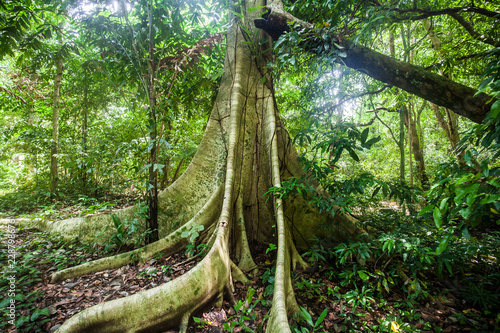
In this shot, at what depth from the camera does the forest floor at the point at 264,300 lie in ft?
5.78

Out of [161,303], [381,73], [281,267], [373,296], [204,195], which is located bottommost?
[373,296]

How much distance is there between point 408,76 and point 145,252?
13.2 feet

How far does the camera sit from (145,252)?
2.54 m

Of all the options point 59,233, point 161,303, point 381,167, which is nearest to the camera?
point 161,303

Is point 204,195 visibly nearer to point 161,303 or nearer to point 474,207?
point 161,303

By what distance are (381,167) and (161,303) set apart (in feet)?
31.8

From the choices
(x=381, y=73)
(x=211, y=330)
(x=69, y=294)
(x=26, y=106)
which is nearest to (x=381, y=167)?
(x=381, y=73)

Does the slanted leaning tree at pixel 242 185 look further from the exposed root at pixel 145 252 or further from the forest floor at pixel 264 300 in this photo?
the forest floor at pixel 264 300

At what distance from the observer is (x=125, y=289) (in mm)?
2143

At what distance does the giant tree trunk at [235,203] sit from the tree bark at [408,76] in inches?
39.1

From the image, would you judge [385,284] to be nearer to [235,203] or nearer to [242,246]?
[242,246]

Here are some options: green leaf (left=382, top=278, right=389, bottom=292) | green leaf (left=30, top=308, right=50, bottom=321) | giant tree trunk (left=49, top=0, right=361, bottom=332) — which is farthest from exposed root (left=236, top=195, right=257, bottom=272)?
green leaf (left=30, top=308, right=50, bottom=321)

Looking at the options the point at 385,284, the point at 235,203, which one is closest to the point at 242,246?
the point at 235,203

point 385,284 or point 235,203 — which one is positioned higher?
point 235,203
